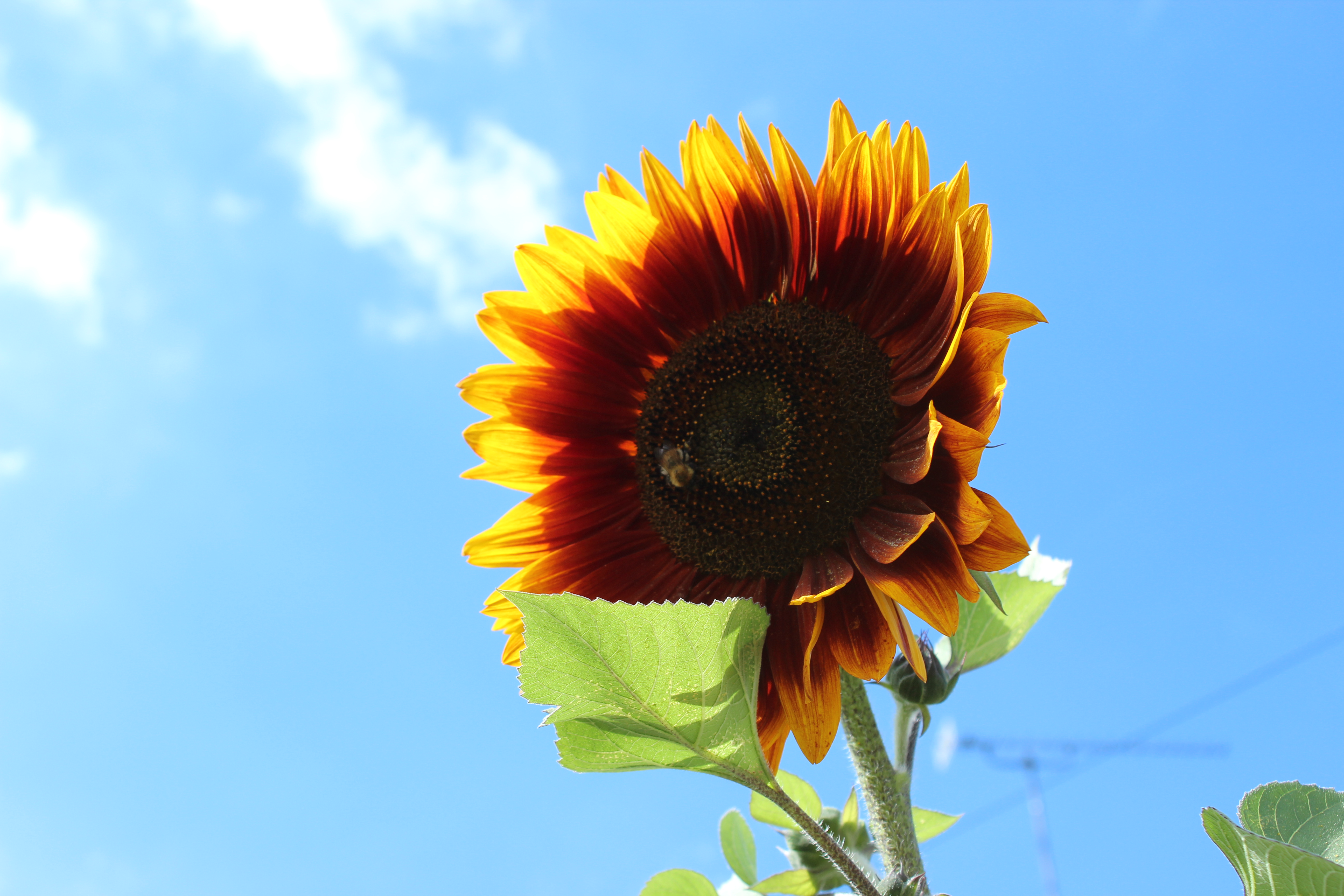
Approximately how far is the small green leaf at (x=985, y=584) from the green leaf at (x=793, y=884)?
0.60 meters

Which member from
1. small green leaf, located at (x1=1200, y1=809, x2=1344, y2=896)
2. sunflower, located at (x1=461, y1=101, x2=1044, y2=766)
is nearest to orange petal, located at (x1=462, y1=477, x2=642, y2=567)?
sunflower, located at (x1=461, y1=101, x2=1044, y2=766)

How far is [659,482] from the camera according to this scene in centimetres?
205

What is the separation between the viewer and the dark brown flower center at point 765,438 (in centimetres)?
183

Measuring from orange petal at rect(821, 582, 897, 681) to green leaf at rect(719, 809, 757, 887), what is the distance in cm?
55

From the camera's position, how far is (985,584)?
60.4 inches

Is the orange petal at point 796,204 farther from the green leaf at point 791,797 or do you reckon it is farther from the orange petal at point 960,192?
the green leaf at point 791,797

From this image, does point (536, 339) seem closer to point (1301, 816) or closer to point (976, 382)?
point (976, 382)

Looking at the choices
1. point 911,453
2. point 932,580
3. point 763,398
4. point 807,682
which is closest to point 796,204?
point 763,398

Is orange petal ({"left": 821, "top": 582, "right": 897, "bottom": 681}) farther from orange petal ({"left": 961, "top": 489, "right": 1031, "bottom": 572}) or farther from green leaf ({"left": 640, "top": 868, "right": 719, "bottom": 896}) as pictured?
green leaf ({"left": 640, "top": 868, "right": 719, "bottom": 896})

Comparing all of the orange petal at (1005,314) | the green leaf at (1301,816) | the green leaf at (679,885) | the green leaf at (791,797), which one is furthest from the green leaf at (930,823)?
the orange petal at (1005,314)

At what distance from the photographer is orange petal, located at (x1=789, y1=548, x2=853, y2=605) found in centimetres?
166

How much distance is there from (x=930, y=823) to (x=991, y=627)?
39cm

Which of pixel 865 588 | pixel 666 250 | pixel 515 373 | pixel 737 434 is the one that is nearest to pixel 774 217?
pixel 666 250

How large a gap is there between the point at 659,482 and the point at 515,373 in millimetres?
359
